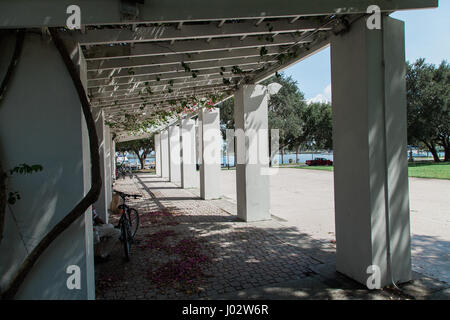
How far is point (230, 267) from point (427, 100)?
29372mm

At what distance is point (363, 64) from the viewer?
3.55 metres

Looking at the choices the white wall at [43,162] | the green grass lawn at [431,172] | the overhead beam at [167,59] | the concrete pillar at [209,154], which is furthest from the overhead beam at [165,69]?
the green grass lawn at [431,172]

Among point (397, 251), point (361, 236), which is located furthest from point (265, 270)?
point (397, 251)

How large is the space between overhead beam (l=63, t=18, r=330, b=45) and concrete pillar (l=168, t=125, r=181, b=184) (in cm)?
1243

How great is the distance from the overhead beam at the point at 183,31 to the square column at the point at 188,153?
1024 centimetres

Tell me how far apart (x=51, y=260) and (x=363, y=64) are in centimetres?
397

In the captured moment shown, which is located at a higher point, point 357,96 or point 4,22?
point 4,22

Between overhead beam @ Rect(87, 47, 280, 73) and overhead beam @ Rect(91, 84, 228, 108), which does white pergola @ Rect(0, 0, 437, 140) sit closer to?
overhead beam @ Rect(87, 47, 280, 73)

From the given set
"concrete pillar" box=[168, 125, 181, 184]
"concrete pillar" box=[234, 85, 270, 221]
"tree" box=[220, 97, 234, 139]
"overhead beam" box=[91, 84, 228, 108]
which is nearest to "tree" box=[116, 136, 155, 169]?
"tree" box=[220, 97, 234, 139]

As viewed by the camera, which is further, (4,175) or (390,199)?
(390,199)

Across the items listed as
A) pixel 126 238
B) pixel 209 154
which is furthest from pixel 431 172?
pixel 126 238

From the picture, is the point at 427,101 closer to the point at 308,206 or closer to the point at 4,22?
the point at 308,206

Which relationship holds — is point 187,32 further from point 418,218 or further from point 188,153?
point 188,153

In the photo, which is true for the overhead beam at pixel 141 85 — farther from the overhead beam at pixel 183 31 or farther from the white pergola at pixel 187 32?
the overhead beam at pixel 183 31
